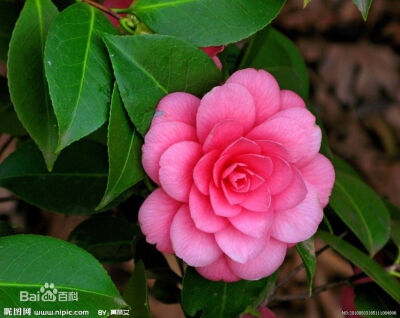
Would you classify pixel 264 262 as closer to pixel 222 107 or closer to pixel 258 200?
pixel 258 200

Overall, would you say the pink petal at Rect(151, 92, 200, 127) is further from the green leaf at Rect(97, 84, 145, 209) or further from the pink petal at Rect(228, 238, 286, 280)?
the pink petal at Rect(228, 238, 286, 280)

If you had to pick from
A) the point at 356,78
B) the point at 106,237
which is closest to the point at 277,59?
the point at 106,237

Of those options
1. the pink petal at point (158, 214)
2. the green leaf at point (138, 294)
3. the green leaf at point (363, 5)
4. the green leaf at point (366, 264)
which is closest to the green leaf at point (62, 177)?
the green leaf at point (138, 294)

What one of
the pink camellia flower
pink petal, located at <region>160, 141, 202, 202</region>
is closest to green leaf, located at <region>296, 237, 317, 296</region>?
the pink camellia flower

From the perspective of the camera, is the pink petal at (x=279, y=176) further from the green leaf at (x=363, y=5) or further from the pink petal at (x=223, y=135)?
the green leaf at (x=363, y=5)

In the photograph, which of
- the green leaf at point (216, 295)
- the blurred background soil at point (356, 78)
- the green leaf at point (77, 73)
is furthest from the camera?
the blurred background soil at point (356, 78)

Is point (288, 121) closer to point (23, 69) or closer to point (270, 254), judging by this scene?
point (270, 254)

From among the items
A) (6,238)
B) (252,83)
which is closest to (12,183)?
(6,238)
